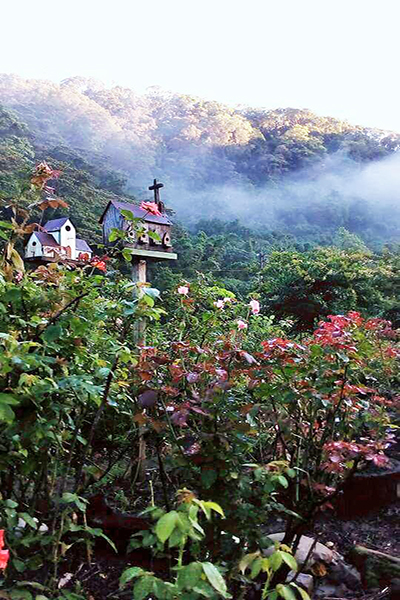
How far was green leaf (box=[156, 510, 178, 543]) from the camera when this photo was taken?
0.73 m

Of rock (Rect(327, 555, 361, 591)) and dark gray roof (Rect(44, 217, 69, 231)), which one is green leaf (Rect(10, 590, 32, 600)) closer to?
rock (Rect(327, 555, 361, 591))

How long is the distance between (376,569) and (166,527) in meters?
1.63

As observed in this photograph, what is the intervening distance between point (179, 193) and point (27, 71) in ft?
49.9

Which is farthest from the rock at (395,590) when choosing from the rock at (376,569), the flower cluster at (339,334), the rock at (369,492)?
the flower cluster at (339,334)

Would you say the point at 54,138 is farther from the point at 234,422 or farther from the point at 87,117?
the point at 234,422

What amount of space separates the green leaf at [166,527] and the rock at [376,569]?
5.09ft

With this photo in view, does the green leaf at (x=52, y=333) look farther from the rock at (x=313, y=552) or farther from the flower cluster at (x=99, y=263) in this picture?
the rock at (x=313, y=552)

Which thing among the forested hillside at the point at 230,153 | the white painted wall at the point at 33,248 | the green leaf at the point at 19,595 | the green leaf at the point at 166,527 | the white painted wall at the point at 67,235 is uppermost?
the forested hillside at the point at 230,153

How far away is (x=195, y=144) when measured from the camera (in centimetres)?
2702

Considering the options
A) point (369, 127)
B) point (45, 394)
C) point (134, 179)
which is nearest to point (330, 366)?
point (45, 394)

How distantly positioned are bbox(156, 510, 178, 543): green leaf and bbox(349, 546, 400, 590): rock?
1552 millimetres

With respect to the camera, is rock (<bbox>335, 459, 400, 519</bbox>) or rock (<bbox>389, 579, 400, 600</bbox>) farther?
rock (<bbox>335, 459, 400, 519</bbox>)

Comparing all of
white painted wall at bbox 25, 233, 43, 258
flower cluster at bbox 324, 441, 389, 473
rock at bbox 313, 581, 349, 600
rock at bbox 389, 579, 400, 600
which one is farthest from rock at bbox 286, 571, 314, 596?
white painted wall at bbox 25, 233, 43, 258

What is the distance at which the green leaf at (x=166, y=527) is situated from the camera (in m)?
0.73
